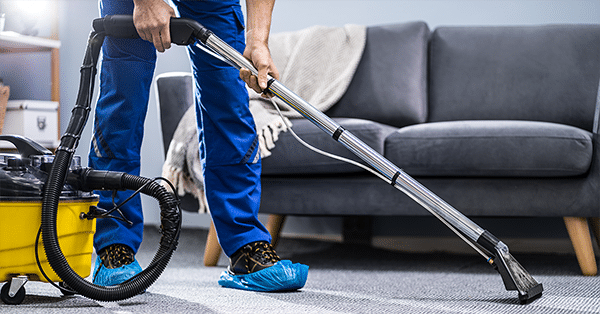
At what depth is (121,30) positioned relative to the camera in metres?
0.96

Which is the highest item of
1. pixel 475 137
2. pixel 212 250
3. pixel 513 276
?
pixel 475 137

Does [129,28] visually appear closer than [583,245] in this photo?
Yes

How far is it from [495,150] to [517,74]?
0.60 m

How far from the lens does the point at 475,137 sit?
4.39 ft

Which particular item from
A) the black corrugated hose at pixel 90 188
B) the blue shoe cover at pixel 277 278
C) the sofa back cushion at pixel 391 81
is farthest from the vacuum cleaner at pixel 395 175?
the sofa back cushion at pixel 391 81

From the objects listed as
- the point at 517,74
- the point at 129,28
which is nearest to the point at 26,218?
the point at 129,28

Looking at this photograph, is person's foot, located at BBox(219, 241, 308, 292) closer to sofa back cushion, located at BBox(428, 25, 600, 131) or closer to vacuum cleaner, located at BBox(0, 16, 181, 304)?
vacuum cleaner, located at BBox(0, 16, 181, 304)

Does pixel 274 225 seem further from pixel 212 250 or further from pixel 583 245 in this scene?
pixel 583 245

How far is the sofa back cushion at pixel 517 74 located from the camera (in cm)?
175

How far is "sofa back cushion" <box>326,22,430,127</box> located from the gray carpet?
492 mm

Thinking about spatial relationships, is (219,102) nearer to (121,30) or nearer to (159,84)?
(121,30)

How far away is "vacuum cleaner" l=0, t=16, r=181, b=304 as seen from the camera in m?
0.83

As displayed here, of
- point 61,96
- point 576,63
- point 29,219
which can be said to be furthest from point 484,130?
point 61,96

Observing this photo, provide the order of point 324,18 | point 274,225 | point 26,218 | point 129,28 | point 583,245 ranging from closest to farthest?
1. point 26,218
2. point 129,28
3. point 583,245
4. point 274,225
5. point 324,18
